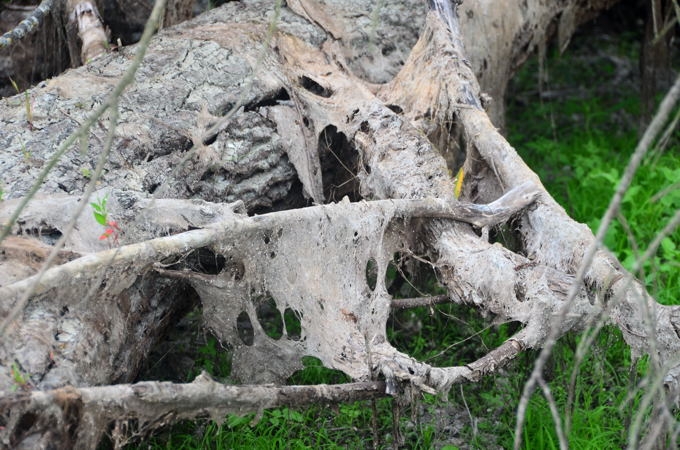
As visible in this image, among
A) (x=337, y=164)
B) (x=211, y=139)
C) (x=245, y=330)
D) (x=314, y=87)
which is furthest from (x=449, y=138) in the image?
(x=245, y=330)

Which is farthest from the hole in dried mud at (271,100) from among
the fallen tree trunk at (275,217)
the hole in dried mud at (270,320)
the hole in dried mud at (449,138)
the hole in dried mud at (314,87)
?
the hole in dried mud at (270,320)

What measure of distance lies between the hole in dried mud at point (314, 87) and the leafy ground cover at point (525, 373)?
0.89 meters

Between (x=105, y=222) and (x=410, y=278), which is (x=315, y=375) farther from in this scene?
(x=105, y=222)

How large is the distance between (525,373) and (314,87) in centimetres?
155

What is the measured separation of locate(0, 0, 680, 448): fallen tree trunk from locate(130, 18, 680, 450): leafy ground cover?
235 mm

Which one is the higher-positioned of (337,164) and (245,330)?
(337,164)

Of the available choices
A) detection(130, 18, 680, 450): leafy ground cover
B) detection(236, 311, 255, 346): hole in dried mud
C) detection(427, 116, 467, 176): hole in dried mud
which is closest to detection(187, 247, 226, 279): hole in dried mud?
detection(130, 18, 680, 450): leafy ground cover

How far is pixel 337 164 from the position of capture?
375 centimetres

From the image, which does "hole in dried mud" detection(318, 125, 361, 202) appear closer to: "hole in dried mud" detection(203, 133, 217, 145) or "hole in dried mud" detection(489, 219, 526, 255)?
"hole in dried mud" detection(203, 133, 217, 145)

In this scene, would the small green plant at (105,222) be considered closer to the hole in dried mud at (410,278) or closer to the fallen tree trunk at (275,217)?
the fallen tree trunk at (275,217)

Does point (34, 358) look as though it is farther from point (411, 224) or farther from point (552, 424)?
point (552, 424)

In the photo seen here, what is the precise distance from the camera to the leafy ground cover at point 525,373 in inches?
124

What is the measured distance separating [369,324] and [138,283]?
0.75m

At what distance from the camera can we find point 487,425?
332 cm
